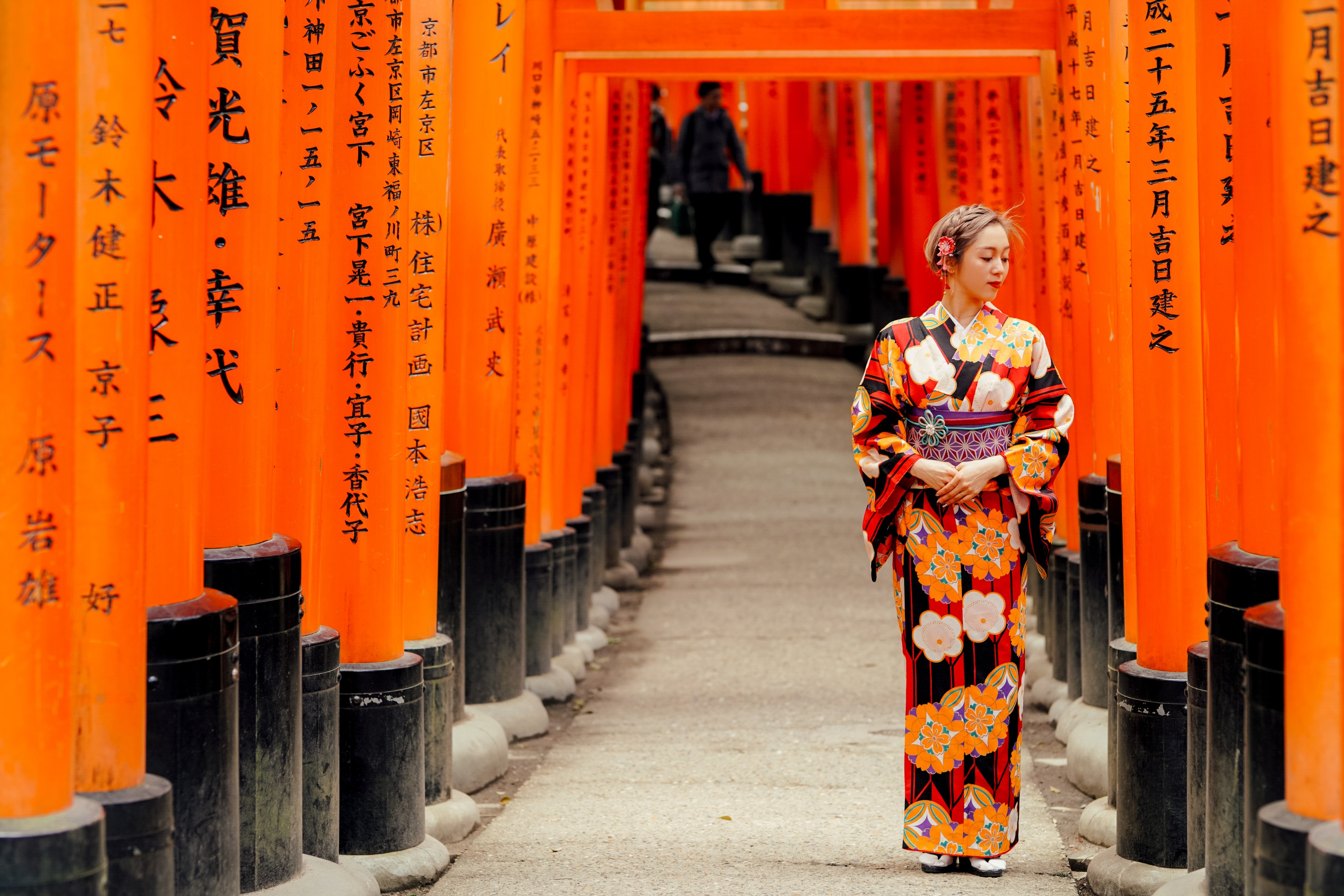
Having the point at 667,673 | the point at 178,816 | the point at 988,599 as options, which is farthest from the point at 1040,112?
the point at 178,816

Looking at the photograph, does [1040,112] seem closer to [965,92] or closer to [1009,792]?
[965,92]

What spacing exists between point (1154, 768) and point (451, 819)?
6.89ft

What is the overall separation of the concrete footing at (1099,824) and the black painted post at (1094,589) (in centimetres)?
99

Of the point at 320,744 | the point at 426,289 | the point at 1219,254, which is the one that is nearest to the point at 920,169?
the point at 426,289

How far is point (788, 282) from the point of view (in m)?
20.6

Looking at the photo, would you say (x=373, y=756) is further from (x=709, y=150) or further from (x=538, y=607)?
(x=709, y=150)

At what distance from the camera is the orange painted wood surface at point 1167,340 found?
4.21 m

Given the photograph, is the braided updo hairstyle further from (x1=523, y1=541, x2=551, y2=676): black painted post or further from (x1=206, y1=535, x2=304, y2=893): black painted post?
(x1=523, y1=541, x2=551, y2=676): black painted post

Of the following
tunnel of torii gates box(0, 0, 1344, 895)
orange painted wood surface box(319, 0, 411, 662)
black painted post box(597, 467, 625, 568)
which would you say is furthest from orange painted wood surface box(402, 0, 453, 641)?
black painted post box(597, 467, 625, 568)

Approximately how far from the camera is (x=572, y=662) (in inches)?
312

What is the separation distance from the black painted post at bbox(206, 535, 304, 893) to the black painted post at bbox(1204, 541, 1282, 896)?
2.01m

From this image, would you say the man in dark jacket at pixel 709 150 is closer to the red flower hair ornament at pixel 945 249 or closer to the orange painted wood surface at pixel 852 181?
the orange painted wood surface at pixel 852 181

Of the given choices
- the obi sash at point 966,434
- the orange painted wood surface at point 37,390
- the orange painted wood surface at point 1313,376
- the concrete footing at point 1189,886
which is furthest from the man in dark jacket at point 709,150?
the orange painted wood surface at point 37,390

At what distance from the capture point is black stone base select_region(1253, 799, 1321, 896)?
2738 millimetres
